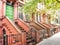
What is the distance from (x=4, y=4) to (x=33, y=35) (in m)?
4.30

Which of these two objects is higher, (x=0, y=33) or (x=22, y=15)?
(x=22, y=15)

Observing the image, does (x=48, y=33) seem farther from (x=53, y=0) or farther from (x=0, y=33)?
(x=53, y=0)

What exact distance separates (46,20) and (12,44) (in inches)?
601

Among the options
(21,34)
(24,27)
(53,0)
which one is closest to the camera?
(53,0)

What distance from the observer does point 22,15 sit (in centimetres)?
1938

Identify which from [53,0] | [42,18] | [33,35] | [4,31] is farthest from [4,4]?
[42,18]

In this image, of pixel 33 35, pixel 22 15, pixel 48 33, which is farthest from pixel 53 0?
pixel 22 15

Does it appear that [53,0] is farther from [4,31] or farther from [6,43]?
[4,31]

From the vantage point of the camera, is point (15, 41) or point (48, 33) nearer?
point (15, 41)

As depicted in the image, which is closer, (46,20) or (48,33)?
(48,33)

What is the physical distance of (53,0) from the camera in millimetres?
8555

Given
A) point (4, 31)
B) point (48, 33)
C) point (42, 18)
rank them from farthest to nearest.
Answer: point (42, 18) < point (48, 33) < point (4, 31)

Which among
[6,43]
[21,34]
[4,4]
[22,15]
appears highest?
[4,4]

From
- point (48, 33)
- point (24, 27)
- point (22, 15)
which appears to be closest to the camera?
point (24, 27)
